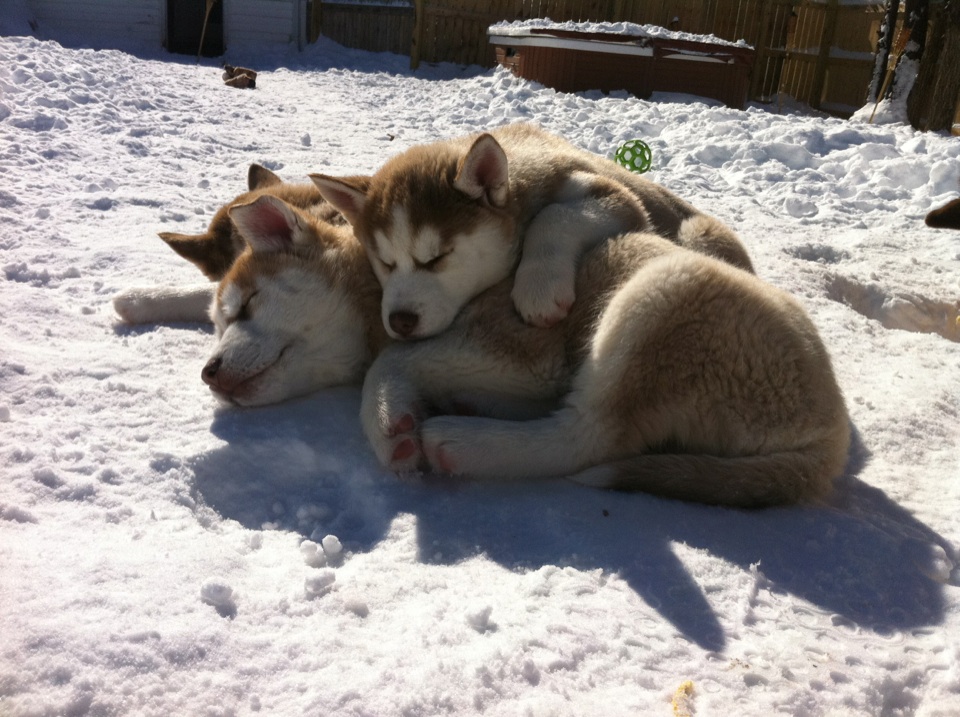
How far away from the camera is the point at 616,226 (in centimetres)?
334

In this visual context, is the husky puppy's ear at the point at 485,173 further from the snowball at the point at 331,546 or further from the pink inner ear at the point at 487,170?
the snowball at the point at 331,546

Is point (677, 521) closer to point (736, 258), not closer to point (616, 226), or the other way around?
point (616, 226)

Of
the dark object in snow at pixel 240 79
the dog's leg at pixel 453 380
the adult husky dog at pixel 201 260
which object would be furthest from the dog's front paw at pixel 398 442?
the dark object in snow at pixel 240 79

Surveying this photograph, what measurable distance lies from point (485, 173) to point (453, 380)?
89cm

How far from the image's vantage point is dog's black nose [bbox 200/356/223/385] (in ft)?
10.1

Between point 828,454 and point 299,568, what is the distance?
183cm

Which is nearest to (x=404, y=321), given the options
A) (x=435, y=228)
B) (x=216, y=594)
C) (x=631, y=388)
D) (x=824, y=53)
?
(x=435, y=228)

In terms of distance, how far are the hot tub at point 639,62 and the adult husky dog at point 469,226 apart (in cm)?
996

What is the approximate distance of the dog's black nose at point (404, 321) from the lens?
119 inches

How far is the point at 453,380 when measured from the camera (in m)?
3.05

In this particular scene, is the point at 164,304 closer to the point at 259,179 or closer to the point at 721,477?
the point at 259,179

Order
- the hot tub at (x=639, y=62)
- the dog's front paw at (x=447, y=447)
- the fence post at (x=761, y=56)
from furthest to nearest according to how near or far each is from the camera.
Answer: the fence post at (x=761, y=56), the hot tub at (x=639, y=62), the dog's front paw at (x=447, y=447)

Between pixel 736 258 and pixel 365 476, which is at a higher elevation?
pixel 736 258

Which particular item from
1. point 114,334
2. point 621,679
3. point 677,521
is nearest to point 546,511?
point 677,521
